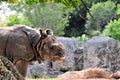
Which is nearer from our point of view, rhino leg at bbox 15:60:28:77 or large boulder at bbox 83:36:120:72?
rhino leg at bbox 15:60:28:77

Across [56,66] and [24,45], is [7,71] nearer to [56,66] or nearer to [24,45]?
[24,45]

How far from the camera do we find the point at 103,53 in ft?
55.6

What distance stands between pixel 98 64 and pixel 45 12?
29.5 meters

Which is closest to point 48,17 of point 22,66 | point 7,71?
point 22,66

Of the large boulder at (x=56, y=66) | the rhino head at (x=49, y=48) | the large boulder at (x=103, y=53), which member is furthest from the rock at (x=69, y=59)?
the rhino head at (x=49, y=48)

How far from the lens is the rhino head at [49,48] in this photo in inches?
329

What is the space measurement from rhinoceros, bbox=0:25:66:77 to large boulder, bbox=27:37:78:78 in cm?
798

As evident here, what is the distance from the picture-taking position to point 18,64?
7.90 m

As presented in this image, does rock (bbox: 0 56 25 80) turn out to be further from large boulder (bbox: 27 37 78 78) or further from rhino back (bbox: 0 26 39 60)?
large boulder (bbox: 27 37 78 78)

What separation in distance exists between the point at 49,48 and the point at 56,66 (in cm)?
920

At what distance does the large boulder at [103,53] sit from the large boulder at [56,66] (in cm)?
77

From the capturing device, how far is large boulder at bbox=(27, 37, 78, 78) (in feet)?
55.0

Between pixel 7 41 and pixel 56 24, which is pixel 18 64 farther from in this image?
pixel 56 24

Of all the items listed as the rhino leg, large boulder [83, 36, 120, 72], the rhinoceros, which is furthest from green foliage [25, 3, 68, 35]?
the rhino leg
